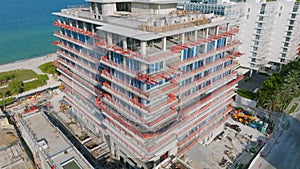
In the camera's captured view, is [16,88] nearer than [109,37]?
No

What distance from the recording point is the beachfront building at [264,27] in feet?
256

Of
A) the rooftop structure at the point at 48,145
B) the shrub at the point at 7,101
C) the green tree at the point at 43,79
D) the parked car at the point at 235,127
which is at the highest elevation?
the rooftop structure at the point at 48,145

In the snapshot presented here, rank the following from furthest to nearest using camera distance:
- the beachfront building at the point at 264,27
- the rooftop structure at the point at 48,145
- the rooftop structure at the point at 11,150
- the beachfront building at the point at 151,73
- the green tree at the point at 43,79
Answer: the green tree at the point at 43,79, the beachfront building at the point at 264,27, the rooftop structure at the point at 11,150, the rooftop structure at the point at 48,145, the beachfront building at the point at 151,73

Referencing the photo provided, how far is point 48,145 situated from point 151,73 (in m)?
27.2

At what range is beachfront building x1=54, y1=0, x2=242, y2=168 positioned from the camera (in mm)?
32938

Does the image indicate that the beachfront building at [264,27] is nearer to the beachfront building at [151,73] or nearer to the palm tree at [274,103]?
the palm tree at [274,103]

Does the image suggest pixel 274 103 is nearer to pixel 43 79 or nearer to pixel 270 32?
pixel 270 32

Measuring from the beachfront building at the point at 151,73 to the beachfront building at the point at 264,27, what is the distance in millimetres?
39224

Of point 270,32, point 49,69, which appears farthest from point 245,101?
point 49,69

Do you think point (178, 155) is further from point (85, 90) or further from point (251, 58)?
point (251, 58)

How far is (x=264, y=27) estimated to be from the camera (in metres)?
79.0

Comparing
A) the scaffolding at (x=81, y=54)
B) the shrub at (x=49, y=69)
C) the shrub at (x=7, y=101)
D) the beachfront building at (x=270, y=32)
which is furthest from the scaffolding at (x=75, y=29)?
the beachfront building at (x=270, y=32)

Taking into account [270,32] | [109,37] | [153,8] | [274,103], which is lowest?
[274,103]

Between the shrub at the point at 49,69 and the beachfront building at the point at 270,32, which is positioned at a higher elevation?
the beachfront building at the point at 270,32
